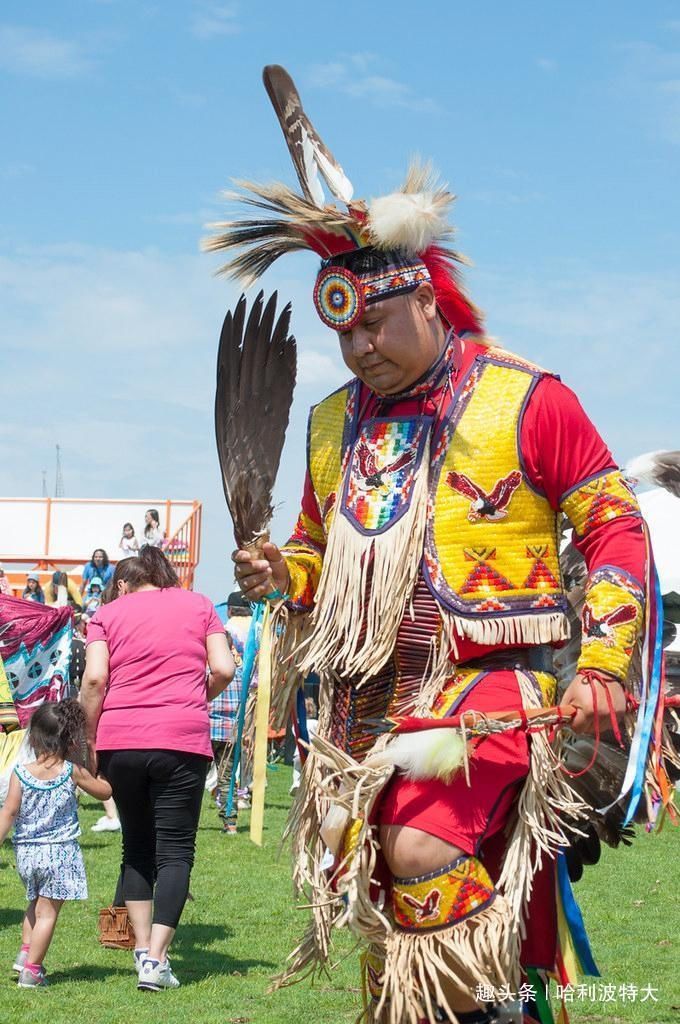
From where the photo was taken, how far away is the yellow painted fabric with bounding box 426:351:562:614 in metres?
3.11

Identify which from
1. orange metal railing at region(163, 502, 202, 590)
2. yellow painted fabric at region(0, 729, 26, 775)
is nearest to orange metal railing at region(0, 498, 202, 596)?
orange metal railing at region(163, 502, 202, 590)

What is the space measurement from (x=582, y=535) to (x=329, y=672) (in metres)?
0.70

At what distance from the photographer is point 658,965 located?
19.2 feet

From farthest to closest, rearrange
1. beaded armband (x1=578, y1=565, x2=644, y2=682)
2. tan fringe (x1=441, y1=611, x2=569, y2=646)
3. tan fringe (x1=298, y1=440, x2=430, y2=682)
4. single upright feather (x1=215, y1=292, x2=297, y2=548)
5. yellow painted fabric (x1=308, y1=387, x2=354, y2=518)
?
1. yellow painted fabric (x1=308, y1=387, x2=354, y2=518)
2. single upright feather (x1=215, y1=292, x2=297, y2=548)
3. tan fringe (x1=298, y1=440, x2=430, y2=682)
4. tan fringe (x1=441, y1=611, x2=569, y2=646)
5. beaded armband (x1=578, y1=565, x2=644, y2=682)

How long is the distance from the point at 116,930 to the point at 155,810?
1.02 meters

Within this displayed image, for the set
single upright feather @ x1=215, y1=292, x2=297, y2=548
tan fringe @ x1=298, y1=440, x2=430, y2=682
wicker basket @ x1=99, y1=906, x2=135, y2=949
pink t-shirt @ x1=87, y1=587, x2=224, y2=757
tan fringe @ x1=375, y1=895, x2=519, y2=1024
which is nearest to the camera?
tan fringe @ x1=375, y1=895, x2=519, y2=1024

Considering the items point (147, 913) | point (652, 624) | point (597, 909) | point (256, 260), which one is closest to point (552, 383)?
point (652, 624)

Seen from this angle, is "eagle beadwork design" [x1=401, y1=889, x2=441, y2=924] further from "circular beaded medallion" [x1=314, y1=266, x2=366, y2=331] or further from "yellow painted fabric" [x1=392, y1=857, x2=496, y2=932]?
"circular beaded medallion" [x1=314, y1=266, x2=366, y2=331]

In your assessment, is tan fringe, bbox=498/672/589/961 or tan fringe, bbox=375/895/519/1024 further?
tan fringe, bbox=498/672/589/961

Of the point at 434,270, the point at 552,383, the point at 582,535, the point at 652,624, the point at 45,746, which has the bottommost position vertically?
the point at 45,746

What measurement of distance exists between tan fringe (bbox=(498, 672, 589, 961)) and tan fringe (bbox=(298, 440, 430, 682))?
0.34 meters

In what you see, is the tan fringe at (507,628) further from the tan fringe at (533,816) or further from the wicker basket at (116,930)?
the wicker basket at (116,930)

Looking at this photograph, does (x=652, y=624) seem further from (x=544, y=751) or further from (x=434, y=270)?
(x=434, y=270)

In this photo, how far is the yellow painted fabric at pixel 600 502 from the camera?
310 cm
